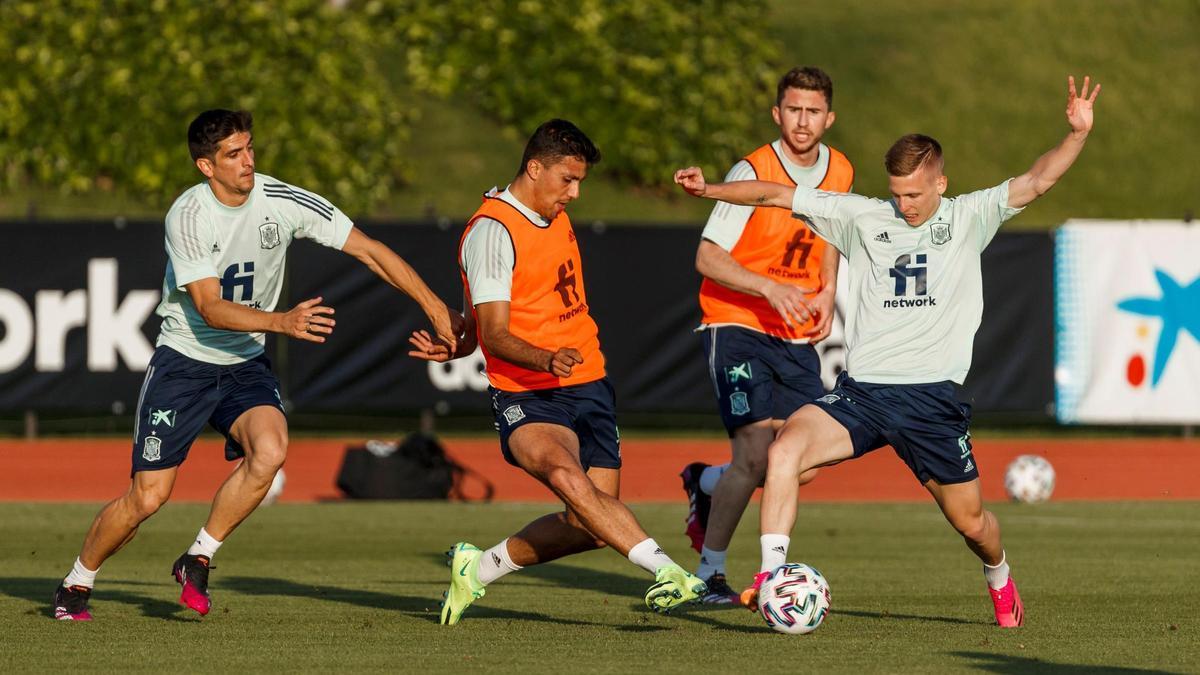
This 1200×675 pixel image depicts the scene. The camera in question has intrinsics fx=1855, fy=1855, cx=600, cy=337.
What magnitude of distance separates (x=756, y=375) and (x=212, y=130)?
313 centimetres

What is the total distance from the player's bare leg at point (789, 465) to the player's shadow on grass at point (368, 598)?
1.00m

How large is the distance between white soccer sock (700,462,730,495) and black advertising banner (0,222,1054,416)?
30.2 feet

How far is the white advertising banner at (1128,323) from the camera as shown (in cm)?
2027

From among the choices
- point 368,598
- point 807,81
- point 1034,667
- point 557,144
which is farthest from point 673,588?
point 807,81

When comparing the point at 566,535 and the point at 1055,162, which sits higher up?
the point at 1055,162

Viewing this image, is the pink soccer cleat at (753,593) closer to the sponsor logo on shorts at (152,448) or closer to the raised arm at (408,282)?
the raised arm at (408,282)

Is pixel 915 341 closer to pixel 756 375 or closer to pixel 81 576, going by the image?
pixel 756 375

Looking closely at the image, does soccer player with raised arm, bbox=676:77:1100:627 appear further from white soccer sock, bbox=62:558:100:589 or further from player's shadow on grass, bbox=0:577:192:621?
white soccer sock, bbox=62:558:100:589

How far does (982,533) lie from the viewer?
8250 millimetres

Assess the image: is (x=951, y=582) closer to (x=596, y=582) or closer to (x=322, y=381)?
(x=596, y=582)

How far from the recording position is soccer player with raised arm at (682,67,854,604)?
9648 mm

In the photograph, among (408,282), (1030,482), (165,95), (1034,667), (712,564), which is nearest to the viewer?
(1034,667)

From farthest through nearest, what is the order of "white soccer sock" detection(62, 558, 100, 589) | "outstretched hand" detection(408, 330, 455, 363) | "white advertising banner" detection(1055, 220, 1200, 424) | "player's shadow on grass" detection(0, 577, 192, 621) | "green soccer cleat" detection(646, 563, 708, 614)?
"white advertising banner" detection(1055, 220, 1200, 424) < "player's shadow on grass" detection(0, 577, 192, 621) < "white soccer sock" detection(62, 558, 100, 589) < "outstretched hand" detection(408, 330, 455, 363) < "green soccer cleat" detection(646, 563, 708, 614)

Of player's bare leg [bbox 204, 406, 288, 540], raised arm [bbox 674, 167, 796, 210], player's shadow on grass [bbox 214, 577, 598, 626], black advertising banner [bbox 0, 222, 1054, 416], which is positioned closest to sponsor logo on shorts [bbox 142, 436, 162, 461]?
player's bare leg [bbox 204, 406, 288, 540]
